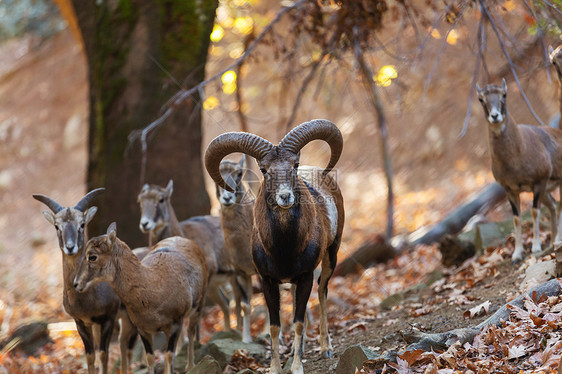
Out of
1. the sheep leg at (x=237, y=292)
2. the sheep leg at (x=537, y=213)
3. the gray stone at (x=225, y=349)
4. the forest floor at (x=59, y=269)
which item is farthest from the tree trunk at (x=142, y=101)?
the sheep leg at (x=537, y=213)

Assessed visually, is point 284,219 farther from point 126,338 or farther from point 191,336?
point 126,338

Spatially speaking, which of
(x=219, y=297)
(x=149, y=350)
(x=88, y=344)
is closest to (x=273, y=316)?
(x=149, y=350)

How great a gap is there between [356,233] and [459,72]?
751 centimetres

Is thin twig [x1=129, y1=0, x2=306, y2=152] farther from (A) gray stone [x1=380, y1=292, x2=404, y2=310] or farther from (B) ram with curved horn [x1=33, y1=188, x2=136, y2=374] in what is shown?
(A) gray stone [x1=380, y1=292, x2=404, y2=310]

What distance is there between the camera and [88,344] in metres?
8.47

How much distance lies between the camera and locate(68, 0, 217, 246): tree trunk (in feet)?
39.5

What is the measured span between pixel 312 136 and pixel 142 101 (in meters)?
5.77

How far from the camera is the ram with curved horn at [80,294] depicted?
818 centimetres

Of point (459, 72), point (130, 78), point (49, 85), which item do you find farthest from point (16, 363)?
point (49, 85)

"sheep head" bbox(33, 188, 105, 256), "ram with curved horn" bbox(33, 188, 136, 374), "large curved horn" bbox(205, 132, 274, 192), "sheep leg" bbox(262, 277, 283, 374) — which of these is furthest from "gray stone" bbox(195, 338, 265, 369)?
"large curved horn" bbox(205, 132, 274, 192)

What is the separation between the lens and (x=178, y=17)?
12664 millimetres

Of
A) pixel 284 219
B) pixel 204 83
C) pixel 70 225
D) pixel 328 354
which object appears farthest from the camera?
pixel 204 83

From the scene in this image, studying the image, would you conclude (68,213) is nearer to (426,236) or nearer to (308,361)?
(308,361)

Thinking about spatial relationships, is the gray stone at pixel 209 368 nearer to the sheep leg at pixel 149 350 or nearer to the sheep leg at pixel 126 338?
the sheep leg at pixel 149 350
